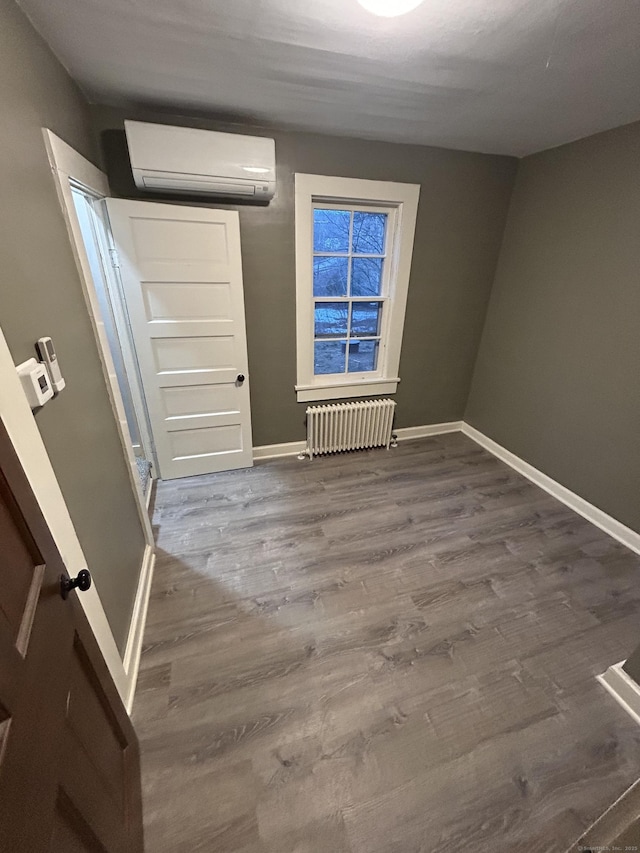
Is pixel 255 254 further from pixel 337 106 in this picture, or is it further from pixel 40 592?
pixel 40 592

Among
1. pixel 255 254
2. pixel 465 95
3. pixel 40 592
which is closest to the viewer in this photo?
pixel 40 592

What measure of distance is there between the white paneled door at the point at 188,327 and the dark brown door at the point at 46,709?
72.9 inches

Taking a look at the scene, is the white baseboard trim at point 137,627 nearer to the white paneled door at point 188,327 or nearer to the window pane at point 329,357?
the white paneled door at point 188,327

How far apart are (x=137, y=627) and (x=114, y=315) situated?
185 cm

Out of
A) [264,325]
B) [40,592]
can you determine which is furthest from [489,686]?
[264,325]

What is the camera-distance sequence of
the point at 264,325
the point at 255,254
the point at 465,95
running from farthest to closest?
1. the point at 264,325
2. the point at 255,254
3. the point at 465,95

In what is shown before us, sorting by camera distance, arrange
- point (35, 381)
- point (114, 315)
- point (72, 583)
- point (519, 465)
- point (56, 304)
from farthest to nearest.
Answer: point (519, 465)
point (114, 315)
point (56, 304)
point (35, 381)
point (72, 583)

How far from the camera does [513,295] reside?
114 inches

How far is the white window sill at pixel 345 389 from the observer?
298 centimetres

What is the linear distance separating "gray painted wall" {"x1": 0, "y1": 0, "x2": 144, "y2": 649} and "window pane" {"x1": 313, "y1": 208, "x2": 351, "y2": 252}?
58.1 inches

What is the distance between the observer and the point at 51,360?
1.08 meters

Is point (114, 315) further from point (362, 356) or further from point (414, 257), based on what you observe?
point (414, 257)

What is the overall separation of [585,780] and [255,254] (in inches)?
122

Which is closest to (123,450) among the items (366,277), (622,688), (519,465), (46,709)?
(46,709)
